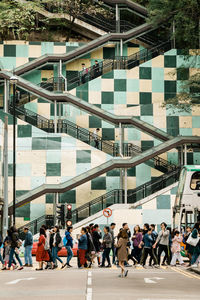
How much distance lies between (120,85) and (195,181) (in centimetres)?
1939

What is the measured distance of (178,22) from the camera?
46750 mm

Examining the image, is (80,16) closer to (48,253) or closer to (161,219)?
(161,219)

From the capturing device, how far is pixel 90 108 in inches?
1885

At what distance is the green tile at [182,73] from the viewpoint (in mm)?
50153

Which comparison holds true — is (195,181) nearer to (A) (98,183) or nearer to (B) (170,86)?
(A) (98,183)

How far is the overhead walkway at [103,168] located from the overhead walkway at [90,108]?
1.53 meters

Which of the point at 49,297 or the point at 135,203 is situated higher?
the point at 135,203

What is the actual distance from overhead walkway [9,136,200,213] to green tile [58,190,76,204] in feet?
10.1

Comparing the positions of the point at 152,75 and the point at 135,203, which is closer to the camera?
the point at 135,203

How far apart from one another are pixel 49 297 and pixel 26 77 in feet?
127

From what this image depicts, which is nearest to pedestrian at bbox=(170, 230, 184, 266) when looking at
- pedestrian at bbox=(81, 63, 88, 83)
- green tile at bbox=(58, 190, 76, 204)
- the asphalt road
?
the asphalt road

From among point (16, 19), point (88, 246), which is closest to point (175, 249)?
point (88, 246)

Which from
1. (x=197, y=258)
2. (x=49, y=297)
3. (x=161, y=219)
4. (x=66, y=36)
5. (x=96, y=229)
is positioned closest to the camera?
(x=49, y=297)

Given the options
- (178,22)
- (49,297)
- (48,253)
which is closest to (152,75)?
(178,22)
